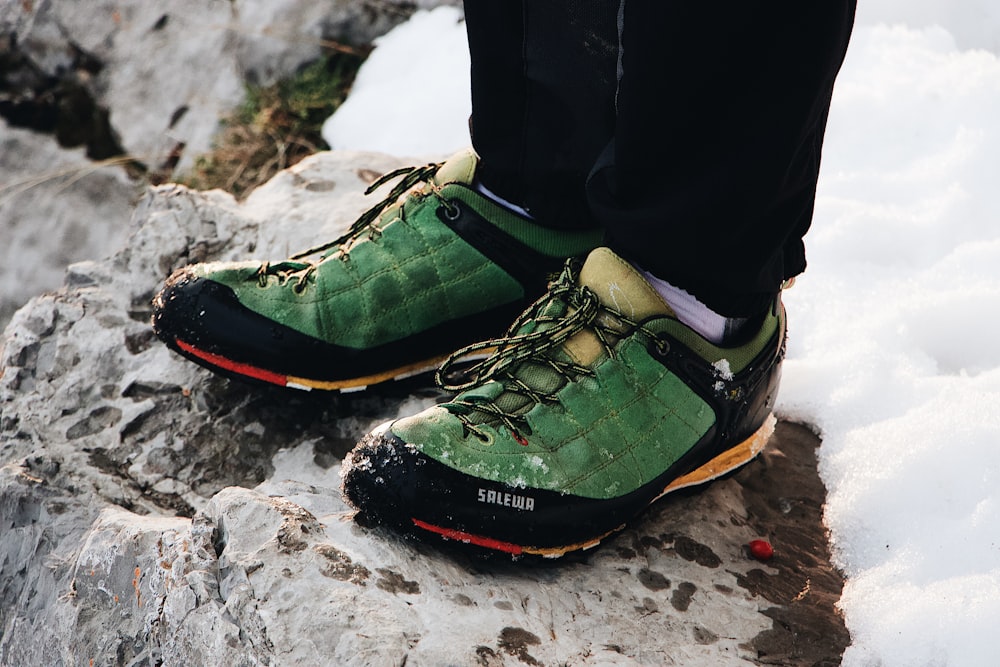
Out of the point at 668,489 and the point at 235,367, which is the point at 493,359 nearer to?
the point at 668,489

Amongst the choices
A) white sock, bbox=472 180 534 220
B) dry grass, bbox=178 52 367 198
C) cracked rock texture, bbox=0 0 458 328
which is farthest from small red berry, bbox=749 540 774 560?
cracked rock texture, bbox=0 0 458 328

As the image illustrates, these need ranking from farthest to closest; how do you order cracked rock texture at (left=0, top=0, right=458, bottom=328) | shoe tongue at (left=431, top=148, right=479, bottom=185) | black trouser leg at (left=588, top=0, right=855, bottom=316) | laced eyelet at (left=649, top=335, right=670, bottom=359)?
cracked rock texture at (left=0, top=0, right=458, bottom=328), shoe tongue at (left=431, top=148, right=479, bottom=185), laced eyelet at (left=649, top=335, right=670, bottom=359), black trouser leg at (left=588, top=0, right=855, bottom=316)

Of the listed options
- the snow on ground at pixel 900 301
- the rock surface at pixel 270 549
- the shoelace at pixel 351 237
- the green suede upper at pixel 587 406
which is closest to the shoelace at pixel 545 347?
the green suede upper at pixel 587 406

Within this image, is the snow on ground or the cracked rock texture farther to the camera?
the cracked rock texture

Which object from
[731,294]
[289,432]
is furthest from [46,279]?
[731,294]

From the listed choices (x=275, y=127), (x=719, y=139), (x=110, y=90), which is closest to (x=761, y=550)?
(x=719, y=139)

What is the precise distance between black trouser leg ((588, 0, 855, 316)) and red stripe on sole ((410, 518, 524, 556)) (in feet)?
1.62

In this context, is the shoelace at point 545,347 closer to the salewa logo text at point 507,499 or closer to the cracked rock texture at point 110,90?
the salewa logo text at point 507,499

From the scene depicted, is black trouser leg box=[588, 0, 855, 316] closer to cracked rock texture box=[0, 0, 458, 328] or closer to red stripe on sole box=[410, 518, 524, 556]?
red stripe on sole box=[410, 518, 524, 556]

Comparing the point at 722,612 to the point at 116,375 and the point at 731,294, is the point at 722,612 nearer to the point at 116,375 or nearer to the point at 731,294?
the point at 731,294

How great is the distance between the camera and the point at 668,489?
1.58 m

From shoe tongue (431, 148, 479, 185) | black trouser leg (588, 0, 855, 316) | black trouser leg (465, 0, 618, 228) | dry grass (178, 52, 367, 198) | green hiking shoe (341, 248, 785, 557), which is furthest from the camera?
dry grass (178, 52, 367, 198)

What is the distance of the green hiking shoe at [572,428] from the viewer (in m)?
1.37

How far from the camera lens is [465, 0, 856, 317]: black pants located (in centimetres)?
124
